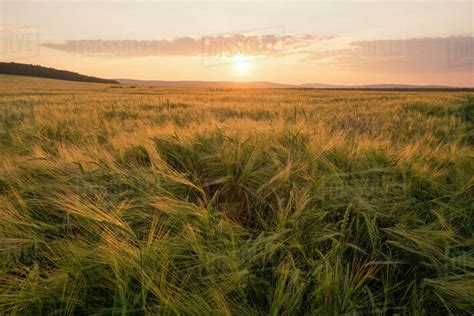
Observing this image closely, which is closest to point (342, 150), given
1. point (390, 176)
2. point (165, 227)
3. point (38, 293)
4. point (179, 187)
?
point (390, 176)

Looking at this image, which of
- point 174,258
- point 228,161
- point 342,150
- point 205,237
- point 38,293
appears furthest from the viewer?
point 342,150

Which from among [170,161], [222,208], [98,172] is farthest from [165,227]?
[170,161]

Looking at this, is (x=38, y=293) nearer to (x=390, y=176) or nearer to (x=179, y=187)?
(x=179, y=187)

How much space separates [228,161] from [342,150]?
79 centimetres

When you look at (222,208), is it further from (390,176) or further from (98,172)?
(390,176)

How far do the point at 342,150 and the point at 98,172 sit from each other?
151cm

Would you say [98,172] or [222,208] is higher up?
[98,172]

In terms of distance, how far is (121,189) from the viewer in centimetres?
150

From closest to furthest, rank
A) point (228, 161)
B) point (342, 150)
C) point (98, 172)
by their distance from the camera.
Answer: point (98, 172) < point (228, 161) < point (342, 150)

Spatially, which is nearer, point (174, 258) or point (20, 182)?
point (174, 258)

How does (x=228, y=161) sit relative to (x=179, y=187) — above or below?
above

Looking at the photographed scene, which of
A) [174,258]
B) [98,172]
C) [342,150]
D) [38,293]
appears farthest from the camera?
[342,150]

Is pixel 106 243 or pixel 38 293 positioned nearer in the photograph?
pixel 38 293

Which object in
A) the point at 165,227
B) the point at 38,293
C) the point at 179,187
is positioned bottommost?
the point at 38,293
